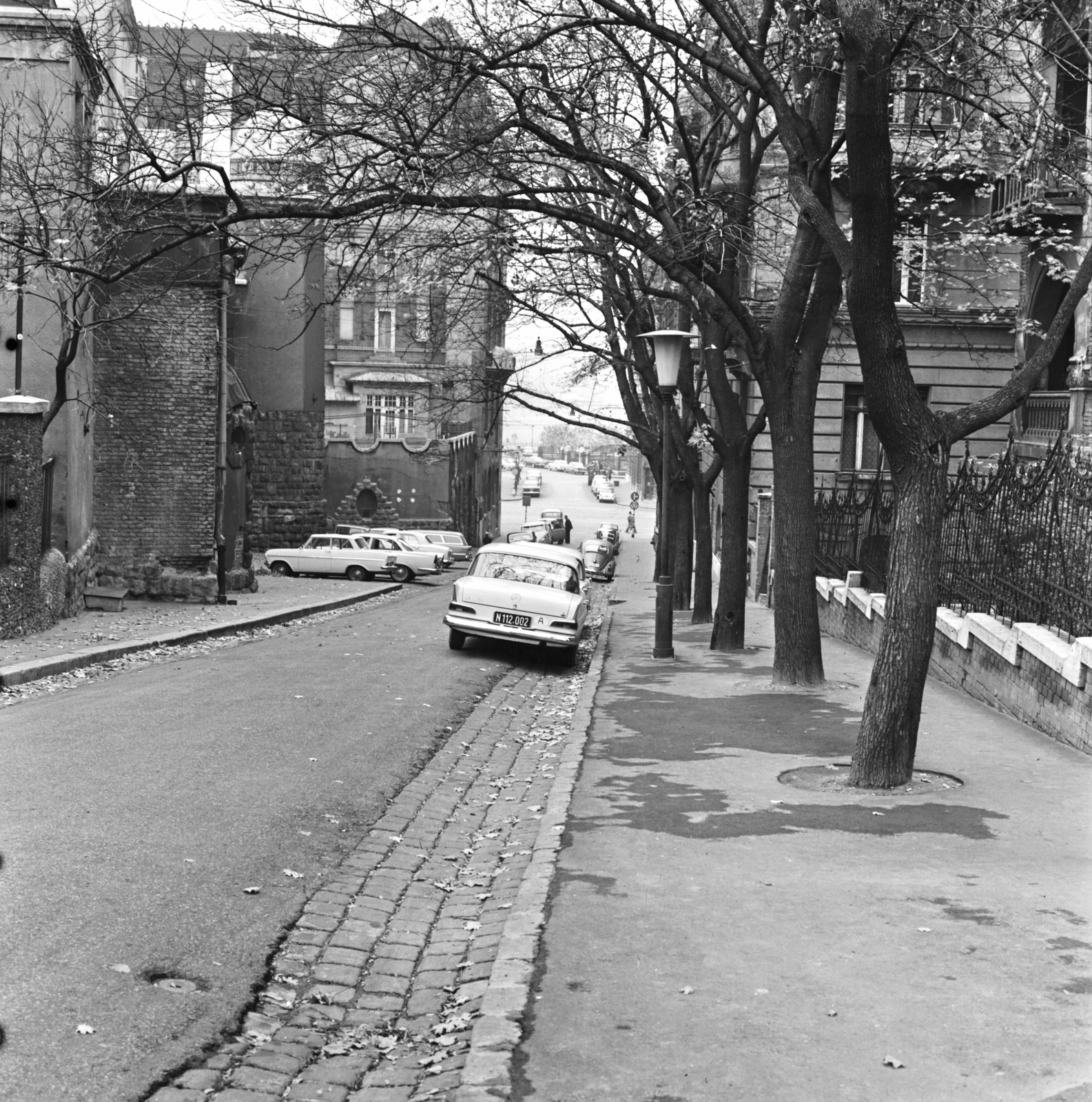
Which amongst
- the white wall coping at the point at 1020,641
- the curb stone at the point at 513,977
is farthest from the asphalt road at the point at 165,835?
the white wall coping at the point at 1020,641

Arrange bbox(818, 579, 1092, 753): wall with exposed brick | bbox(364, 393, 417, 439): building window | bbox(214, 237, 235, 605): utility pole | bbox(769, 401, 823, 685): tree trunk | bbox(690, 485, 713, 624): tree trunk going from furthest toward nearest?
bbox(364, 393, 417, 439): building window, bbox(214, 237, 235, 605): utility pole, bbox(690, 485, 713, 624): tree trunk, bbox(769, 401, 823, 685): tree trunk, bbox(818, 579, 1092, 753): wall with exposed brick

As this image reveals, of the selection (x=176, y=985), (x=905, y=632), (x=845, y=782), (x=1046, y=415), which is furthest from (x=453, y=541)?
(x=176, y=985)

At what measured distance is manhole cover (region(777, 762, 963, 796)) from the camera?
10.2 m

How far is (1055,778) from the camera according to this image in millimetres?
10633

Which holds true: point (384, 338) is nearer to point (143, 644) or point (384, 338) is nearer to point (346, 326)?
point (346, 326)

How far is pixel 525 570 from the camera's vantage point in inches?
825

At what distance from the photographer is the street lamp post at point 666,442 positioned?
1947cm

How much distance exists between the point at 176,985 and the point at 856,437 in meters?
31.7

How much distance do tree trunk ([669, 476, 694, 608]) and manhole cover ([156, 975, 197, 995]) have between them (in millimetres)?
24147

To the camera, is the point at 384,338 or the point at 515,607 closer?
the point at 515,607

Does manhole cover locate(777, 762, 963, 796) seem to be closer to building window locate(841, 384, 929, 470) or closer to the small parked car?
building window locate(841, 384, 929, 470)

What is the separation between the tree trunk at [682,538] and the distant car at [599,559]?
438 inches

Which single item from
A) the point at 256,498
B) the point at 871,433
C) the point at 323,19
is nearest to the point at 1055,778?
the point at 323,19

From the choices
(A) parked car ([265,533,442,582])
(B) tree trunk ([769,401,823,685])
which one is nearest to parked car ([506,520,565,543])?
(A) parked car ([265,533,442,582])
